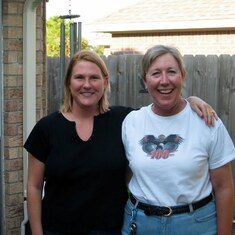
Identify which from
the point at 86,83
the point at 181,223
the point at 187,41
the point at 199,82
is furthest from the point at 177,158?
the point at 187,41

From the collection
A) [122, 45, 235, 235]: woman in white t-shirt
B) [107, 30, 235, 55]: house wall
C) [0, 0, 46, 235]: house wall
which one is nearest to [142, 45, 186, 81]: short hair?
[122, 45, 235, 235]: woman in white t-shirt

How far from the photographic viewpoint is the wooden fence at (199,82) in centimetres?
600

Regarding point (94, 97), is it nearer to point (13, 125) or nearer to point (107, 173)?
point (107, 173)

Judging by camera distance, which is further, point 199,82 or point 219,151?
point 199,82

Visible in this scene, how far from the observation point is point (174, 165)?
2457mm

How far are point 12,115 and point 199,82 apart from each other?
2801 mm

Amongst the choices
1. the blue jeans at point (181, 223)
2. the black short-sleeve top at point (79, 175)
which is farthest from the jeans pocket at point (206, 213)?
the black short-sleeve top at point (79, 175)

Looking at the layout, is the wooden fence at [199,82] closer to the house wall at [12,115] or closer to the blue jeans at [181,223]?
the house wall at [12,115]

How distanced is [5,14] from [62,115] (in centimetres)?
158

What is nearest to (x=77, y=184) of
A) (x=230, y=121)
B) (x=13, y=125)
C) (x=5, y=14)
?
(x=13, y=125)

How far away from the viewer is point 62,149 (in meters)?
2.65

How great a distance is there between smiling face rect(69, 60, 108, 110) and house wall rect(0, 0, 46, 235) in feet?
4.81

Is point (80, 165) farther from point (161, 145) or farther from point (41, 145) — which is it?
point (161, 145)

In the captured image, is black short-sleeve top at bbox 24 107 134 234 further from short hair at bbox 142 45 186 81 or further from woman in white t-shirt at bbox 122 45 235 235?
short hair at bbox 142 45 186 81
